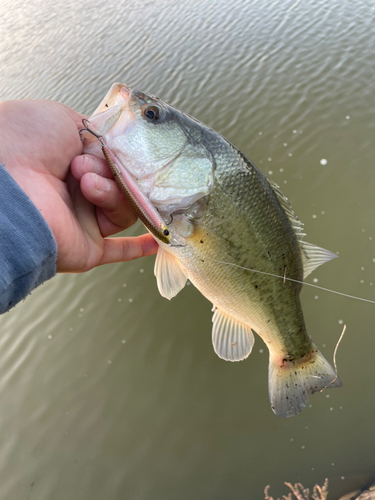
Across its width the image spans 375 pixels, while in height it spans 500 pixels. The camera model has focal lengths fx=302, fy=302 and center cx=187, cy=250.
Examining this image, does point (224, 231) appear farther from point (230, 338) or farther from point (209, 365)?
point (209, 365)

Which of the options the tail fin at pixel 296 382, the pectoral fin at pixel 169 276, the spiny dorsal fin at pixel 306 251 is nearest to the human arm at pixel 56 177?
the pectoral fin at pixel 169 276

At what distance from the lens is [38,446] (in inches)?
143

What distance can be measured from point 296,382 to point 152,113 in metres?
2.13

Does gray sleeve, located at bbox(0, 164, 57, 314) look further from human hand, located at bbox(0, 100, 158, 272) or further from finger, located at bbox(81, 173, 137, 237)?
finger, located at bbox(81, 173, 137, 237)

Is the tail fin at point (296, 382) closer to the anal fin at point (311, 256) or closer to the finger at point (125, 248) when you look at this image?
the anal fin at point (311, 256)

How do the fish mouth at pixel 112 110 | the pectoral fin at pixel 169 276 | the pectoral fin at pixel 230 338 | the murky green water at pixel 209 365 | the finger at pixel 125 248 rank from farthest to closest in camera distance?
the murky green water at pixel 209 365 → the finger at pixel 125 248 → the pectoral fin at pixel 230 338 → the pectoral fin at pixel 169 276 → the fish mouth at pixel 112 110

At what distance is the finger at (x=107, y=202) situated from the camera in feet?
5.77

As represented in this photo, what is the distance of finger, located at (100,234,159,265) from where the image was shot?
243 cm

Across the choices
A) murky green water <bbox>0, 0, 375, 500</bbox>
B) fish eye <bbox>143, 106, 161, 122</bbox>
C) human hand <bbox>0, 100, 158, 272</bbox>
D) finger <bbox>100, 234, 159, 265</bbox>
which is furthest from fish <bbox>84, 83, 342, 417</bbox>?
murky green water <bbox>0, 0, 375, 500</bbox>

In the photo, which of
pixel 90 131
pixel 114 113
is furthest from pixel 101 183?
pixel 114 113

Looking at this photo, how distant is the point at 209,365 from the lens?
381 cm

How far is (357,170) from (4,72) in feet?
41.9

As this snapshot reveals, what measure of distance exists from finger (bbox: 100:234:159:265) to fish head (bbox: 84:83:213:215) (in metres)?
0.80

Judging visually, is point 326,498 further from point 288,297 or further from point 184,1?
point 184,1
